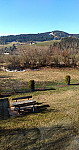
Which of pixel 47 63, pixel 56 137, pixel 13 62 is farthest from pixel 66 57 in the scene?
pixel 56 137

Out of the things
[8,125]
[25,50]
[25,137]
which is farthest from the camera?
[25,50]

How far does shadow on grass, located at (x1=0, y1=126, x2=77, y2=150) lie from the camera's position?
517cm

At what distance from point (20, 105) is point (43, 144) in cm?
389

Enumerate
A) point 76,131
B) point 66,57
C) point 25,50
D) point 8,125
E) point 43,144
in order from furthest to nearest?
point 25,50
point 66,57
point 8,125
point 76,131
point 43,144

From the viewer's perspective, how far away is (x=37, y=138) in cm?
568

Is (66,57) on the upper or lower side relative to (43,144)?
upper

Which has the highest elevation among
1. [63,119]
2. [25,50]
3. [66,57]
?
[25,50]

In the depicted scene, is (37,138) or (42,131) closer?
(37,138)

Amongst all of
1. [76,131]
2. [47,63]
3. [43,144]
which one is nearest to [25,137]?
[43,144]

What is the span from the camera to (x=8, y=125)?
6973mm

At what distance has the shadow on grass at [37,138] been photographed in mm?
5172

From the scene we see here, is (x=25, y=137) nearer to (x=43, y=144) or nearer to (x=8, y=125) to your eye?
(x=43, y=144)

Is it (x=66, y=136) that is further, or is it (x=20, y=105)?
(x=20, y=105)

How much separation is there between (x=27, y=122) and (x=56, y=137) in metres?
2.14
